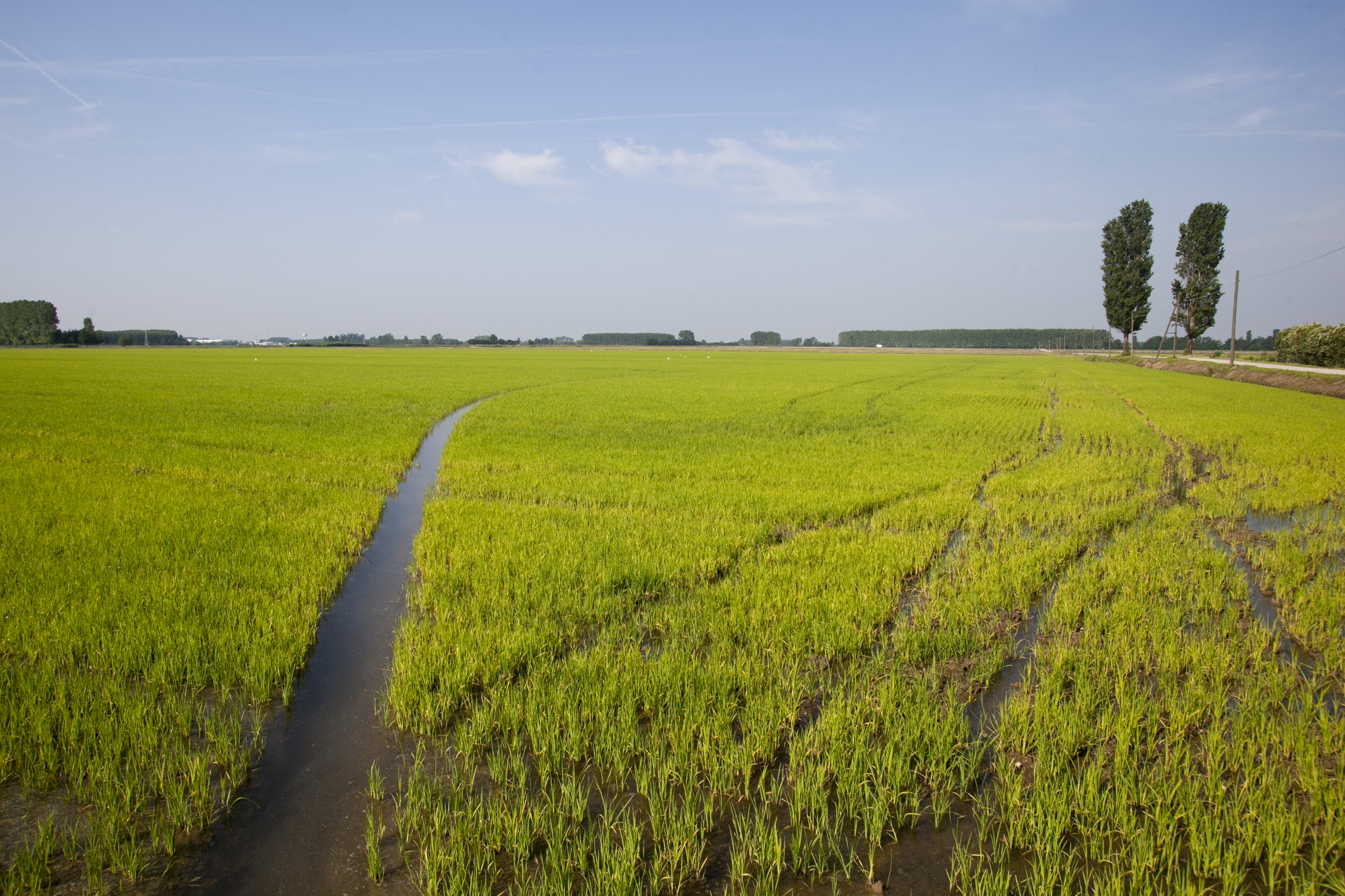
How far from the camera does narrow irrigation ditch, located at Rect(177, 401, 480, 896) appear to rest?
2.87 metres

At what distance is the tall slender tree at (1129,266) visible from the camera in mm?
64625

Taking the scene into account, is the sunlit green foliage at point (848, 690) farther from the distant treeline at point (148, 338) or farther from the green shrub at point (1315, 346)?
the distant treeline at point (148, 338)

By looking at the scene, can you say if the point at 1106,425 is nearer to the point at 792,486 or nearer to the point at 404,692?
the point at 792,486

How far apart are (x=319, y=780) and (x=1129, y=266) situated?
79034mm

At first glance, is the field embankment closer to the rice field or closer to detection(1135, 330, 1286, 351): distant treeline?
the rice field

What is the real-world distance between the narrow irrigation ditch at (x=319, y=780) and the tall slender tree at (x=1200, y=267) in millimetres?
77055

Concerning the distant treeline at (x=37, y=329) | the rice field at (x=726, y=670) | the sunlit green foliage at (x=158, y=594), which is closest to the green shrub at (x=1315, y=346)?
the rice field at (x=726, y=670)

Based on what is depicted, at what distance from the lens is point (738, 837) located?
9.93 ft

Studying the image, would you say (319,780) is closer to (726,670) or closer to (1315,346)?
(726,670)

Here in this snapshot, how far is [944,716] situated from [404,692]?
3.23 m

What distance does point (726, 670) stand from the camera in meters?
4.38

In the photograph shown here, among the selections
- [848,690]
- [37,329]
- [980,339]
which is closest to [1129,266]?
[848,690]

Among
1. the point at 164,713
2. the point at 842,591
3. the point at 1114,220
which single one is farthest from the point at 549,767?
the point at 1114,220

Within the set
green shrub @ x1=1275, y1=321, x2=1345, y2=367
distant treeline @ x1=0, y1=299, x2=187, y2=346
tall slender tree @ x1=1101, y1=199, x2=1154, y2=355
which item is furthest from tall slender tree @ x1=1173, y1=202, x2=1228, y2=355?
distant treeline @ x1=0, y1=299, x2=187, y2=346
